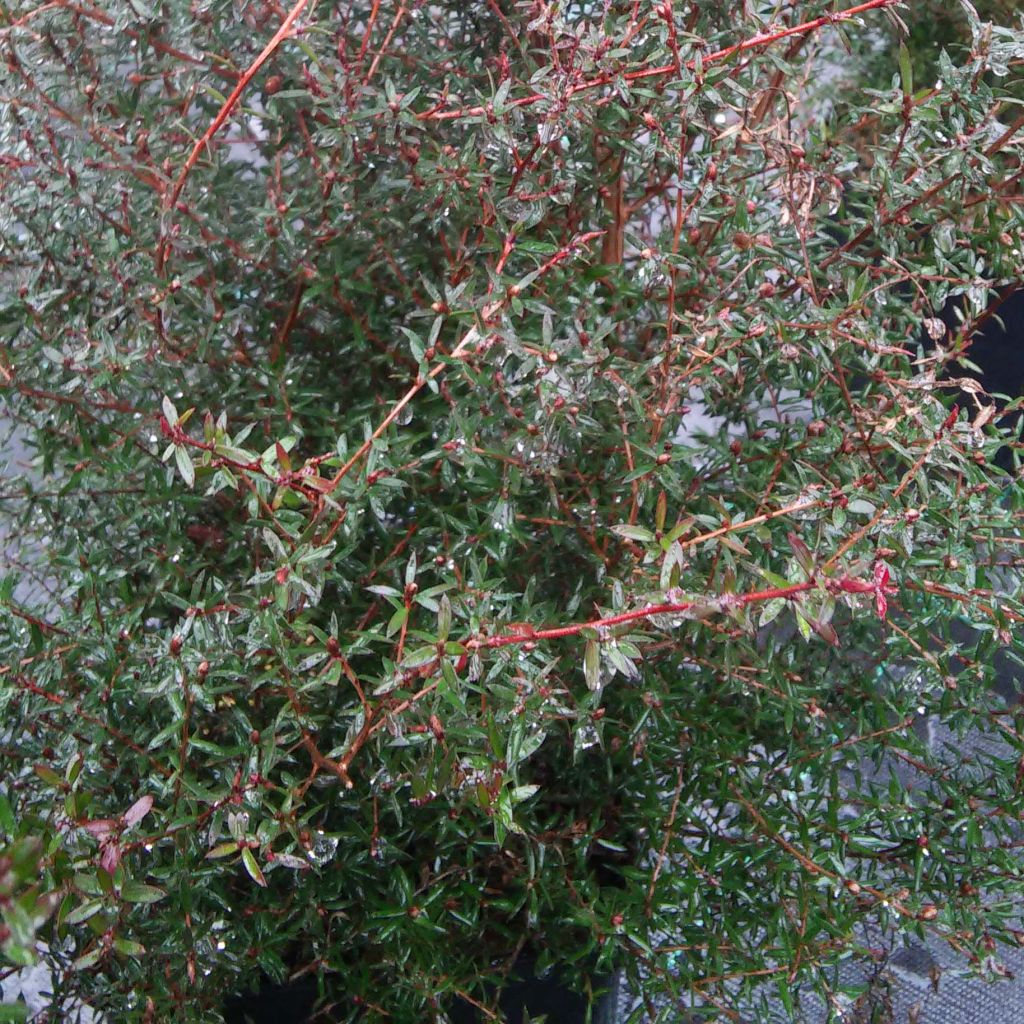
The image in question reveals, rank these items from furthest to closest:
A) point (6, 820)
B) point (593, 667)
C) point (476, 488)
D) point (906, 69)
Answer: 1. point (476, 488)
2. point (906, 69)
3. point (593, 667)
4. point (6, 820)

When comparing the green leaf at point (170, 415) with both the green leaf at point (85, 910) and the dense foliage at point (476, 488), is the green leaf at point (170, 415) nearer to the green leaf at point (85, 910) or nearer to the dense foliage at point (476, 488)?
the dense foliage at point (476, 488)

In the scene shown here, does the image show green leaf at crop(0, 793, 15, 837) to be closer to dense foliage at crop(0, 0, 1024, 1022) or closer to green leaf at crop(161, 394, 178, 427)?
dense foliage at crop(0, 0, 1024, 1022)

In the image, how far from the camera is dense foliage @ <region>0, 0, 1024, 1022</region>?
3.03 feet

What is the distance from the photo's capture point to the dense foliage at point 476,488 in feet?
3.03

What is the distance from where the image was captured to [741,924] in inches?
46.7

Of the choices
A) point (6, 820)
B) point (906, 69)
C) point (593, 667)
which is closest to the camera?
point (6, 820)

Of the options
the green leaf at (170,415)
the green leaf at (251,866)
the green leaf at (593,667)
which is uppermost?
the green leaf at (170,415)

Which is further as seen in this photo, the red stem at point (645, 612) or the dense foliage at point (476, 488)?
the dense foliage at point (476, 488)

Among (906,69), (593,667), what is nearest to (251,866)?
(593,667)

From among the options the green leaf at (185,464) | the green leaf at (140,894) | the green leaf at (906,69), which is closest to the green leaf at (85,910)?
the green leaf at (140,894)

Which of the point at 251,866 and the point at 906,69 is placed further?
the point at 906,69

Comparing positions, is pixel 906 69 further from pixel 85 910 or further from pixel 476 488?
pixel 85 910

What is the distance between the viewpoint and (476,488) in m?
1.12

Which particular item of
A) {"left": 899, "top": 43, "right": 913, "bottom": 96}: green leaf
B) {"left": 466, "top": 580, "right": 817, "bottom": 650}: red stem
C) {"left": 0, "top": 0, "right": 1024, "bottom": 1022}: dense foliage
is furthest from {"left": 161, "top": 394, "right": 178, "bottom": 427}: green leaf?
{"left": 899, "top": 43, "right": 913, "bottom": 96}: green leaf
